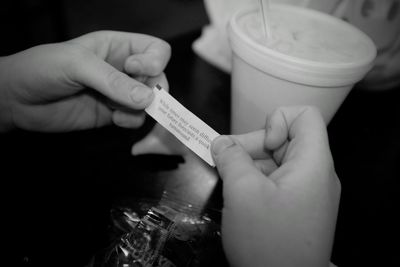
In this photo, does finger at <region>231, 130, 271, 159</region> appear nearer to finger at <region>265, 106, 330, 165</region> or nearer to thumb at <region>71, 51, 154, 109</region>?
finger at <region>265, 106, 330, 165</region>

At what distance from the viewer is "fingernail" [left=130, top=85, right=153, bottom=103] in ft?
1.44

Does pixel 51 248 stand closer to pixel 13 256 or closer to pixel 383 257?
pixel 13 256

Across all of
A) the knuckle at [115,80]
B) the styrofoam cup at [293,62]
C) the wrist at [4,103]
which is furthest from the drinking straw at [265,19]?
the wrist at [4,103]

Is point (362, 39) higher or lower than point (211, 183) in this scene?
higher

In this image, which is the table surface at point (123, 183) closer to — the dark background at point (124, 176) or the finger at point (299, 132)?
the dark background at point (124, 176)

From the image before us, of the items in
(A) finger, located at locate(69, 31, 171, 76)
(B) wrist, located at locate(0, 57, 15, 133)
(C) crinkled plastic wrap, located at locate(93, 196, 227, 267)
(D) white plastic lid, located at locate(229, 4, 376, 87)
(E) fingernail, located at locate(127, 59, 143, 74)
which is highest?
(D) white plastic lid, located at locate(229, 4, 376, 87)

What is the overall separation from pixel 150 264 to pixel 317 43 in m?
0.48

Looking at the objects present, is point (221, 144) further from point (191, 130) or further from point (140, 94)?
point (140, 94)

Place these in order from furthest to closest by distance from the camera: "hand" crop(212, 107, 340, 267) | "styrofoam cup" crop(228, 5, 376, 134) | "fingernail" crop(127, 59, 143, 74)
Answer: "fingernail" crop(127, 59, 143, 74)
"styrofoam cup" crop(228, 5, 376, 134)
"hand" crop(212, 107, 340, 267)

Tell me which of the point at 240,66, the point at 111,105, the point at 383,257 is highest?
the point at 240,66

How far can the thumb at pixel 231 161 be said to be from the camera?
0.35 meters

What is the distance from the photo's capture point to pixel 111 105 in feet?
2.06

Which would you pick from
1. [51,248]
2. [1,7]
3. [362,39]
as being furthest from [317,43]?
[1,7]

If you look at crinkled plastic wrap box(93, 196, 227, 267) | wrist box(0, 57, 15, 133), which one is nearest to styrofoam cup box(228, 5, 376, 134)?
crinkled plastic wrap box(93, 196, 227, 267)
